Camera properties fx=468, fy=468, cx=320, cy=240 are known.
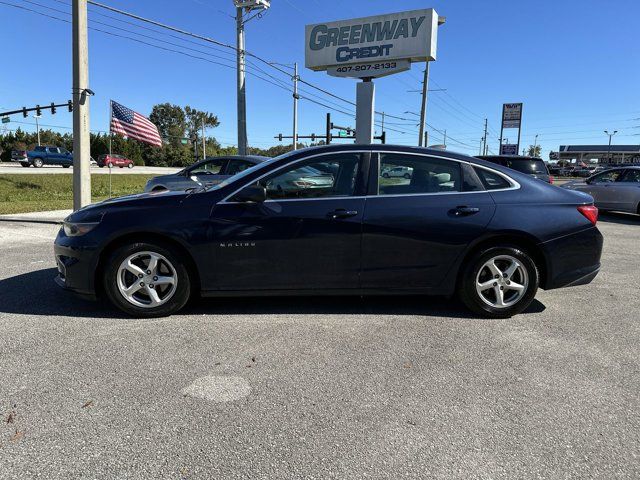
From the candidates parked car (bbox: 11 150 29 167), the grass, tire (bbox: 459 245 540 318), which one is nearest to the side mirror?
tire (bbox: 459 245 540 318)

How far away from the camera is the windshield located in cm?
1270

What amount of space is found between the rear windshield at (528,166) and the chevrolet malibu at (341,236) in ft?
29.3

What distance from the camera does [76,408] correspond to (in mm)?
2758

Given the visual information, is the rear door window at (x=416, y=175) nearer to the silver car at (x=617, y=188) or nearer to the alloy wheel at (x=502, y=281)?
the alloy wheel at (x=502, y=281)

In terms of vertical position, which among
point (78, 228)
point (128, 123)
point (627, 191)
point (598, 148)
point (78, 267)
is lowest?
point (78, 267)

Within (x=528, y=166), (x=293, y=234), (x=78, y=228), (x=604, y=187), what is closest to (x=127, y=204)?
(x=78, y=228)

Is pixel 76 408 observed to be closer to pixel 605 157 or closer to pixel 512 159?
pixel 512 159

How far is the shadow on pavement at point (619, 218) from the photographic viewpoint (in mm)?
12227

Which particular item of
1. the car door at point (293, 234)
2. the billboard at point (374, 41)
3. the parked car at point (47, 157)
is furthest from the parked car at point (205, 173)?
→ the parked car at point (47, 157)

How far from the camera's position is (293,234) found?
162 inches

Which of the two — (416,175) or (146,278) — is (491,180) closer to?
(416,175)

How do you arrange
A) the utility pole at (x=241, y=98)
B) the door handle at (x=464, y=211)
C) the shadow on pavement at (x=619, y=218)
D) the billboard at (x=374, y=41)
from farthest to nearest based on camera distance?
the utility pole at (x=241, y=98) < the billboard at (x=374, y=41) < the shadow on pavement at (x=619, y=218) < the door handle at (x=464, y=211)

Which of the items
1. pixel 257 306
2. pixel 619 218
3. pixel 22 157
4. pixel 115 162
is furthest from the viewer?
pixel 115 162

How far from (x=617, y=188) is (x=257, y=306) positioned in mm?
12344
